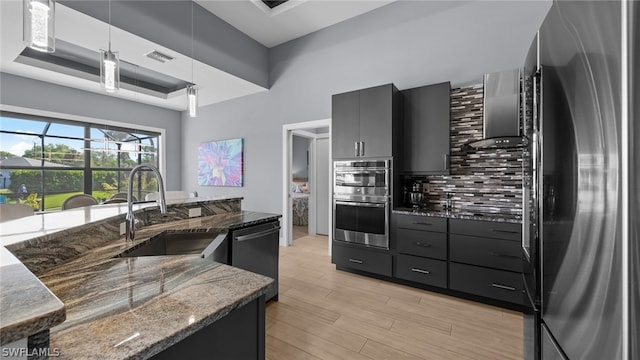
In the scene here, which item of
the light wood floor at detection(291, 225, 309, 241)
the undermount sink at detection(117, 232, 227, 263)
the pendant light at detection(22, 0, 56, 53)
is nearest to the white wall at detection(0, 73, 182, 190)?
the light wood floor at detection(291, 225, 309, 241)

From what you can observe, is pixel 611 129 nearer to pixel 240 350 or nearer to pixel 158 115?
pixel 240 350

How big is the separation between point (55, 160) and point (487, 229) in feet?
21.7

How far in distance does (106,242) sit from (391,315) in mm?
2187

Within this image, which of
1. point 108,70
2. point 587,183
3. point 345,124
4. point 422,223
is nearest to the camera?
point 587,183

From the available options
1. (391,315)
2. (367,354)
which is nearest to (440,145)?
(391,315)

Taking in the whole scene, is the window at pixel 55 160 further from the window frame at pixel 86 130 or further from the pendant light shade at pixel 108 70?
the pendant light shade at pixel 108 70

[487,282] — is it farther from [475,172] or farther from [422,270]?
[475,172]

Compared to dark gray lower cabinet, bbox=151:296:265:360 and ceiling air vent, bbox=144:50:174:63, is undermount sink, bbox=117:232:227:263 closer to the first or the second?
dark gray lower cabinet, bbox=151:296:265:360

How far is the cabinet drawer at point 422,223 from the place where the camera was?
A: 2.58m

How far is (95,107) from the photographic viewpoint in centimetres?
488

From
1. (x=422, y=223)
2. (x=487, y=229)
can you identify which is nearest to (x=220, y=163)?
(x=422, y=223)

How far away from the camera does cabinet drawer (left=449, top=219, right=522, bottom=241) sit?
225 centimetres

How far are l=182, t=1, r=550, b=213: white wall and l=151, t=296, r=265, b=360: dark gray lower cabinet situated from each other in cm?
323

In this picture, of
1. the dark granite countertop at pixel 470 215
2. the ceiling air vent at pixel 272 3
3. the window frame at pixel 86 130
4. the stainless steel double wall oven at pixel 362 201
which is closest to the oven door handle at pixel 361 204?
the stainless steel double wall oven at pixel 362 201
